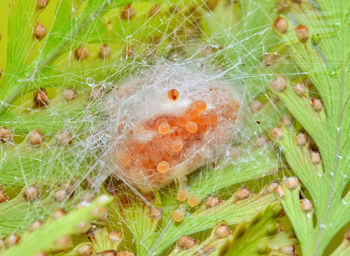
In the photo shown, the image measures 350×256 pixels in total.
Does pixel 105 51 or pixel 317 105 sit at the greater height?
pixel 105 51

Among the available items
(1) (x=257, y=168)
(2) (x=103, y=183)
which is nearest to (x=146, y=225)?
(2) (x=103, y=183)

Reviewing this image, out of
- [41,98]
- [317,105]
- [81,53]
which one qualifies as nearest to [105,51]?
[81,53]

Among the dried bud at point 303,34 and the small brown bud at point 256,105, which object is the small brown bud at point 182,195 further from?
the dried bud at point 303,34

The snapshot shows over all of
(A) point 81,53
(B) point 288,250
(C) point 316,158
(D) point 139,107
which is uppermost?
(A) point 81,53

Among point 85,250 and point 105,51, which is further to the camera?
point 105,51

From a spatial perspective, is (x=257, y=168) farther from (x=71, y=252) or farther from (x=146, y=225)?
(x=71, y=252)

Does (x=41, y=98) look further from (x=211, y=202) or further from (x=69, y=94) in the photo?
(x=211, y=202)
